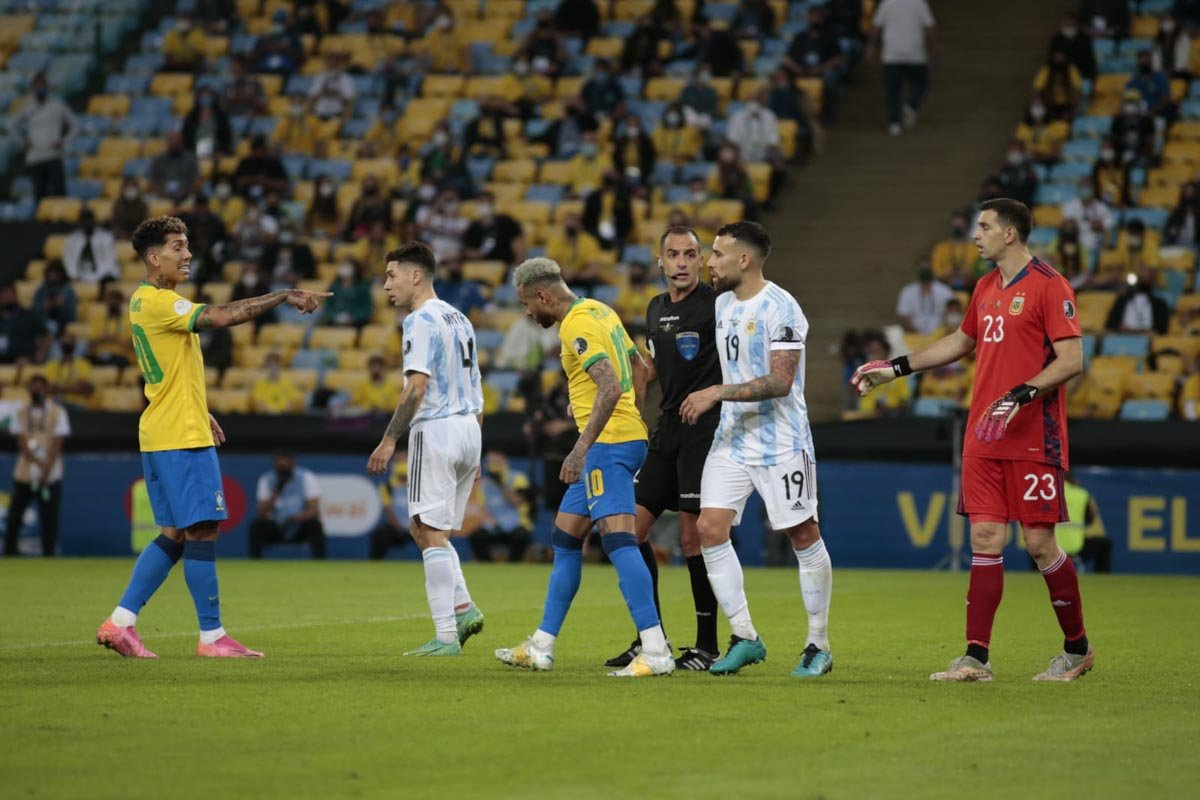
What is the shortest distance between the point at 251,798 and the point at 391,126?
2346 cm

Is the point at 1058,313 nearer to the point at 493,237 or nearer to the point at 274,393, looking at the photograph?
the point at 274,393

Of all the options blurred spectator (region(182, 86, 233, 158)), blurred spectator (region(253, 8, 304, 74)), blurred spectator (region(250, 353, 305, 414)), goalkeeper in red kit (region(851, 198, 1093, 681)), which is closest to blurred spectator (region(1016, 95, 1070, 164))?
blurred spectator (region(250, 353, 305, 414))

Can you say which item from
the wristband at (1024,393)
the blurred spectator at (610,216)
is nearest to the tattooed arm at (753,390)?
the wristband at (1024,393)

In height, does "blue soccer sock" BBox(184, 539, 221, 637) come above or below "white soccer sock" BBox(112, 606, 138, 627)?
above

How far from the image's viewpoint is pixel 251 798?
6.07 meters

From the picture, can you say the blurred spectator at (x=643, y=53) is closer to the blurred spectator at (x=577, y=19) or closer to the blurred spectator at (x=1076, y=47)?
the blurred spectator at (x=577, y=19)

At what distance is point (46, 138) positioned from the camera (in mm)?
29000

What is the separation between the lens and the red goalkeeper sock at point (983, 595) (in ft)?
30.2

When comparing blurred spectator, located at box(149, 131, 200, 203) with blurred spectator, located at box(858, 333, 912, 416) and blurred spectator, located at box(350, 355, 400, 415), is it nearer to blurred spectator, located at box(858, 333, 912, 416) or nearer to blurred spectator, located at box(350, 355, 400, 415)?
blurred spectator, located at box(350, 355, 400, 415)

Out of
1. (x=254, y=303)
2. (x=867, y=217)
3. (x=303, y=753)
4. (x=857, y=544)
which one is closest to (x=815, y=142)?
(x=867, y=217)

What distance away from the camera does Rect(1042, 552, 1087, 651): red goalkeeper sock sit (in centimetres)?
934

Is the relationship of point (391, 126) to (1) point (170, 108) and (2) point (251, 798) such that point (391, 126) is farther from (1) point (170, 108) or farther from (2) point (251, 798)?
(2) point (251, 798)

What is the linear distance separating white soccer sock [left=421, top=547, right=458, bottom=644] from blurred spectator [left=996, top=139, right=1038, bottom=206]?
1512cm

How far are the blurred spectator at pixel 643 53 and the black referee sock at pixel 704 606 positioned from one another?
1887cm
